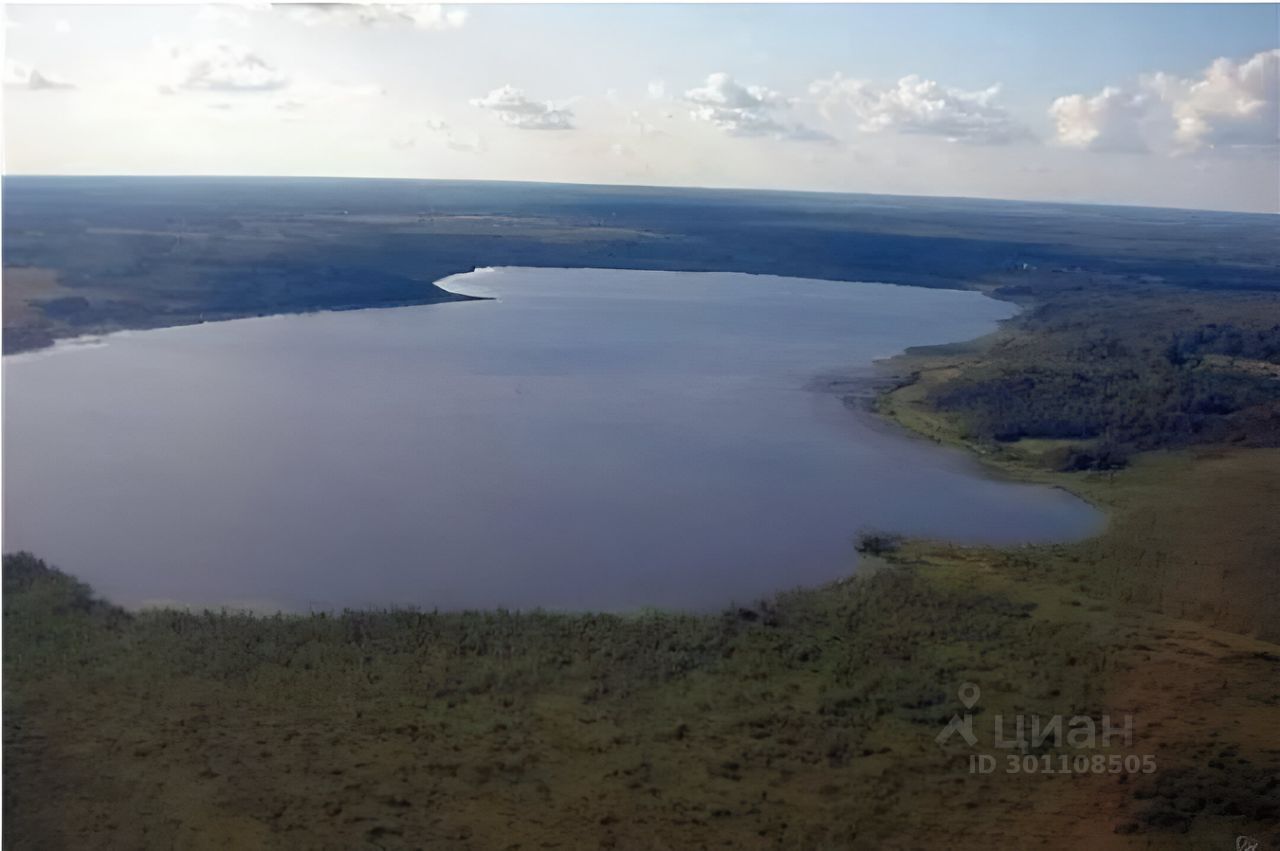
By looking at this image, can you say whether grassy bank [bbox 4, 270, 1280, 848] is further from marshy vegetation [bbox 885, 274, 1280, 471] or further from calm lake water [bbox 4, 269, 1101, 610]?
marshy vegetation [bbox 885, 274, 1280, 471]

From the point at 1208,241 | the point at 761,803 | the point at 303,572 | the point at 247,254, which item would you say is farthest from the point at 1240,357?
the point at 247,254

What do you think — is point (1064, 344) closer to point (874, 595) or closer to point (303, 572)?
point (874, 595)

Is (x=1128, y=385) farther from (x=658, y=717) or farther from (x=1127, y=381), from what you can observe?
Answer: (x=658, y=717)

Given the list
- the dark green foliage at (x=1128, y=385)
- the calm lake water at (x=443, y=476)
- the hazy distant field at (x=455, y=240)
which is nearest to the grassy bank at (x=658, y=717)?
the calm lake water at (x=443, y=476)

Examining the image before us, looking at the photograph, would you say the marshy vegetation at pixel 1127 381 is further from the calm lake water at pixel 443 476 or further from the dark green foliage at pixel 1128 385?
the calm lake water at pixel 443 476

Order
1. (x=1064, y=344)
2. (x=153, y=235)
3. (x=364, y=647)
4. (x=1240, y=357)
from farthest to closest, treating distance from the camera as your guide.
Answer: (x=1064, y=344) → (x=1240, y=357) → (x=153, y=235) → (x=364, y=647)

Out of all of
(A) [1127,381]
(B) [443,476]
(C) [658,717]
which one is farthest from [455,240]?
(C) [658,717]
